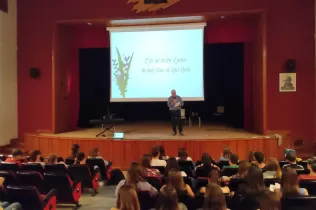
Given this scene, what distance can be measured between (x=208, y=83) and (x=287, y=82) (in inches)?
137

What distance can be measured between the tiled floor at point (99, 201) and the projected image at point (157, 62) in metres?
4.65

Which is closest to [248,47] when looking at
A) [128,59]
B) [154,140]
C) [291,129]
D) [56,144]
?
[291,129]

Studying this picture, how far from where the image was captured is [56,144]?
9.62 m

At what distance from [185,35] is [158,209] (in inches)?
318

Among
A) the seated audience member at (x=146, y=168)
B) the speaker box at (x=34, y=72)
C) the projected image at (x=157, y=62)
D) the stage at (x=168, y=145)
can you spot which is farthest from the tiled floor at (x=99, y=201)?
the speaker box at (x=34, y=72)

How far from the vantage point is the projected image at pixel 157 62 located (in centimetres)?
1059

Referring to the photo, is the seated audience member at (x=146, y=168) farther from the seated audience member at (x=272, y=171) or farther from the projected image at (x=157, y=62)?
the projected image at (x=157, y=62)

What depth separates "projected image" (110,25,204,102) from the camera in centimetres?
1059

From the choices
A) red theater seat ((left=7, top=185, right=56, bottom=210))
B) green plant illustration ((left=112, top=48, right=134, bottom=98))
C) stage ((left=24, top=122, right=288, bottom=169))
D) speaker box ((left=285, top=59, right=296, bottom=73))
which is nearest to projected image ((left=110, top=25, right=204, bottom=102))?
green plant illustration ((left=112, top=48, right=134, bottom=98))

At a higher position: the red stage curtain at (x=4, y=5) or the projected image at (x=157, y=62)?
the red stage curtain at (x=4, y=5)

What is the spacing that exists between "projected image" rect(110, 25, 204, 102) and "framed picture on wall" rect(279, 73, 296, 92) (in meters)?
2.26

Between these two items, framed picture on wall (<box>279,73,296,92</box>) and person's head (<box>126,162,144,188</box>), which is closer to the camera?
person's head (<box>126,162,144,188</box>)

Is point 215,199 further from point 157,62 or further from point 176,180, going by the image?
point 157,62

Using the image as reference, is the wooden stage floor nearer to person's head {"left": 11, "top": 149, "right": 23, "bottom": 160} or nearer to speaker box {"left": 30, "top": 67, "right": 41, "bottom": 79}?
speaker box {"left": 30, "top": 67, "right": 41, "bottom": 79}
